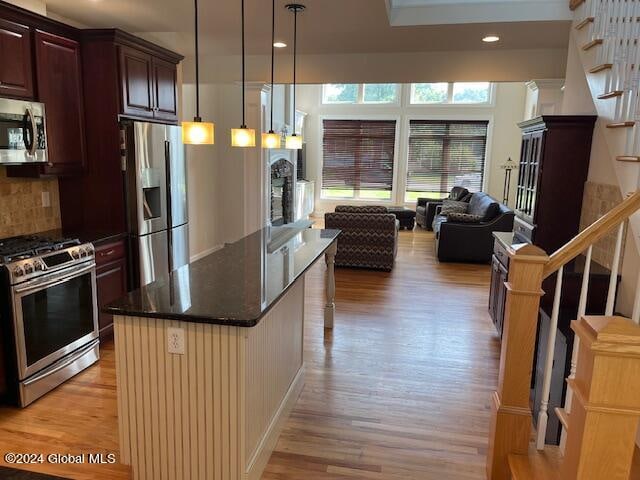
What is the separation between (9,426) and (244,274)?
1.71m

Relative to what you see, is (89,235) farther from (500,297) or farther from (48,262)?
(500,297)

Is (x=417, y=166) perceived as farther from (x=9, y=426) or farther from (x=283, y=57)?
(x=9, y=426)

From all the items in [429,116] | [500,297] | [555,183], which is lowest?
[500,297]

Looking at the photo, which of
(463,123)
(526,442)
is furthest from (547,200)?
(463,123)

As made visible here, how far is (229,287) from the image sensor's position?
2318 mm

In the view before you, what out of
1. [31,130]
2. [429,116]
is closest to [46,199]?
[31,130]

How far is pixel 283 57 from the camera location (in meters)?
5.75

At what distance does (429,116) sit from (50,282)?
9.78 meters

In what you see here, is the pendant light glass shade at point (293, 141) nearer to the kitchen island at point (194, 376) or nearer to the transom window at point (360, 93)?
the kitchen island at point (194, 376)

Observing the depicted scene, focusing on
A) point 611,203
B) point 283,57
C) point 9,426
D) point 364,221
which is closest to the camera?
point 9,426

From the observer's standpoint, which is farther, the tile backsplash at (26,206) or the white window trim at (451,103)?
the white window trim at (451,103)

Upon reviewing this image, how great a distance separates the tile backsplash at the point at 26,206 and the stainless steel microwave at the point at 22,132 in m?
0.41

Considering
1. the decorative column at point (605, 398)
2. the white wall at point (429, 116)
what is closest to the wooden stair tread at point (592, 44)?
the decorative column at point (605, 398)

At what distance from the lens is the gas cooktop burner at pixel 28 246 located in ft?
9.40
